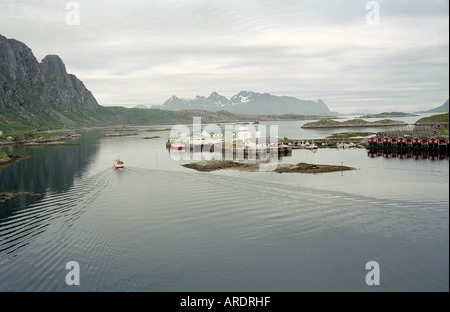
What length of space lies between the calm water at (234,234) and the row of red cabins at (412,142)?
63.4ft

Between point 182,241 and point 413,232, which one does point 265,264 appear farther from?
point 413,232

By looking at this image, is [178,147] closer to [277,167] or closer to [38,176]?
[38,176]

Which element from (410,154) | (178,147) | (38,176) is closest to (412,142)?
(410,154)

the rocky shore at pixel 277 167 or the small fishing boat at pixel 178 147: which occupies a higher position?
the small fishing boat at pixel 178 147

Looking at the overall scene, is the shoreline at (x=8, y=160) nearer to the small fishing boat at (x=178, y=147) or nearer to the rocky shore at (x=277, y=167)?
the small fishing boat at (x=178, y=147)

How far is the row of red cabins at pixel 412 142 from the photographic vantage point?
7006cm

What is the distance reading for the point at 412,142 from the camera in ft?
254

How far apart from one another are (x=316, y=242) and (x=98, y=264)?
1784 centimetres

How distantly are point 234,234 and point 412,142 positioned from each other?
6452cm

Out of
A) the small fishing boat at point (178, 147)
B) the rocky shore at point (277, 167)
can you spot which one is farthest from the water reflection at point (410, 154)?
the small fishing boat at point (178, 147)

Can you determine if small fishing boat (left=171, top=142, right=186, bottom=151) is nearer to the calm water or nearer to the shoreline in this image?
the shoreline

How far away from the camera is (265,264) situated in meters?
24.9

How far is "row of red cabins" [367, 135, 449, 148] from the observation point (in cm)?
7006
